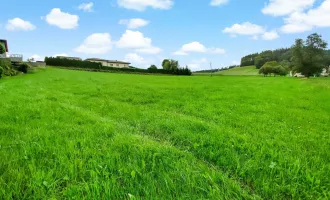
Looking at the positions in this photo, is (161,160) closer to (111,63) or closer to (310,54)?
(310,54)

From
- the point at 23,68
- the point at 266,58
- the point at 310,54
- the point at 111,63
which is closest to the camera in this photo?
the point at 23,68

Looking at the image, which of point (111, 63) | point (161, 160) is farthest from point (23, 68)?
point (111, 63)

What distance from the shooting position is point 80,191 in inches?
93.7

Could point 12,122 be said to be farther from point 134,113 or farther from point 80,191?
point 80,191

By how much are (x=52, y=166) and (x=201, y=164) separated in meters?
1.93

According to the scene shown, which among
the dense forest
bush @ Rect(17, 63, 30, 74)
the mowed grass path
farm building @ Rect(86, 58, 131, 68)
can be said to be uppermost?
the dense forest

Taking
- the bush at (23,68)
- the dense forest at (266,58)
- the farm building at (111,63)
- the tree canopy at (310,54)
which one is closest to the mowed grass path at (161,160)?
the bush at (23,68)

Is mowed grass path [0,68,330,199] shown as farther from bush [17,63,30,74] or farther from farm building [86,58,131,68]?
farm building [86,58,131,68]

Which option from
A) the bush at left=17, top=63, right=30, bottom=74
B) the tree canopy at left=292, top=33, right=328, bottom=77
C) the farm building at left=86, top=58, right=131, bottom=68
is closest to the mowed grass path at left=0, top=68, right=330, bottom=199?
the bush at left=17, top=63, right=30, bottom=74

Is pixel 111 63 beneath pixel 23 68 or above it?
above

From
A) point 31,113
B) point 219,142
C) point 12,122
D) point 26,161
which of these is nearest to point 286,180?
point 219,142

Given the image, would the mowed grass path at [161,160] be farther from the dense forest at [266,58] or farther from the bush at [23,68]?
the dense forest at [266,58]

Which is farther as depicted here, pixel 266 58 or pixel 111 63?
pixel 266 58

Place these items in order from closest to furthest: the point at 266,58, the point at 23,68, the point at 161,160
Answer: the point at 161,160
the point at 23,68
the point at 266,58
